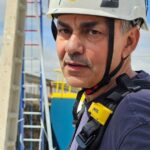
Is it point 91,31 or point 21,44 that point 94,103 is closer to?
point 91,31

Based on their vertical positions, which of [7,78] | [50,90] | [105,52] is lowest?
[50,90]

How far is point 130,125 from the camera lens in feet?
4.49

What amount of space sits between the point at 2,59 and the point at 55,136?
5656 mm

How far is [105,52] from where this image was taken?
161 centimetres

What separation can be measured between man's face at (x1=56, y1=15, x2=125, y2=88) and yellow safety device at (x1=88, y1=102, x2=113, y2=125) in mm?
98

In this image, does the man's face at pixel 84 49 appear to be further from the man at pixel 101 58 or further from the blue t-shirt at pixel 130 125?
the blue t-shirt at pixel 130 125

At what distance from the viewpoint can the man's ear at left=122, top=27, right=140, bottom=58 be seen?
5.56 ft

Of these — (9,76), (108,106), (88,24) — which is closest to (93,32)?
(88,24)

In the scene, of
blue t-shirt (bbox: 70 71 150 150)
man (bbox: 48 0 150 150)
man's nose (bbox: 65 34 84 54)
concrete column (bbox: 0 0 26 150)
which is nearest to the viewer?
blue t-shirt (bbox: 70 71 150 150)

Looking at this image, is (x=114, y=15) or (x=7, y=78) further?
(x=7, y=78)

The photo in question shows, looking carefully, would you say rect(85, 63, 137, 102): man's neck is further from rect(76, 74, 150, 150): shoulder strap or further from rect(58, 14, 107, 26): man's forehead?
rect(58, 14, 107, 26): man's forehead

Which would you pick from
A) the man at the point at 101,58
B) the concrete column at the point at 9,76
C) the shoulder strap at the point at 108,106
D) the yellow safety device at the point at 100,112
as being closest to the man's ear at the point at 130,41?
the man at the point at 101,58

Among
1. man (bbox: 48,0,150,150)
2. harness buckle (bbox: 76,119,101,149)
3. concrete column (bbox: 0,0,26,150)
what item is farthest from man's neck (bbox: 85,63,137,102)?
concrete column (bbox: 0,0,26,150)

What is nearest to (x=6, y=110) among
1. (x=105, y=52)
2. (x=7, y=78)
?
(x=7, y=78)
